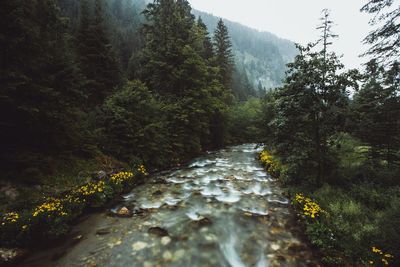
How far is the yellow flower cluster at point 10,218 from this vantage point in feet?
16.9

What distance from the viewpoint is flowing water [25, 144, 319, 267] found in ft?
16.3

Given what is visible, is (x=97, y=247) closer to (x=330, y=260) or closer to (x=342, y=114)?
(x=330, y=260)

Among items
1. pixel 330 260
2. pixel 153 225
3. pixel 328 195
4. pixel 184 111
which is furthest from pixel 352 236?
pixel 184 111

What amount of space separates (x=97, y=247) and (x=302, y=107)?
8.22m

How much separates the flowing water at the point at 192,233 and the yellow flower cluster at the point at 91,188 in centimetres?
86

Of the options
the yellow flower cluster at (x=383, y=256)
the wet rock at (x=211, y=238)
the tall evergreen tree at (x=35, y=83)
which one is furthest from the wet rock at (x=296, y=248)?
the tall evergreen tree at (x=35, y=83)

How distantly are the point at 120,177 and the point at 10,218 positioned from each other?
14.7ft

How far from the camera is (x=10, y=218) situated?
17.2 feet

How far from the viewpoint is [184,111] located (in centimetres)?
1719

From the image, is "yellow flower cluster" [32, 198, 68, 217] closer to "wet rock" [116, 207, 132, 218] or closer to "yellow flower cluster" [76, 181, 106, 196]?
"yellow flower cluster" [76, 181, 106, 196]

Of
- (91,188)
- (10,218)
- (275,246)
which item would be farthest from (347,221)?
(10,218)

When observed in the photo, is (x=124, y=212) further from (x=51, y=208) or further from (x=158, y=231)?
(x=51, y=208)

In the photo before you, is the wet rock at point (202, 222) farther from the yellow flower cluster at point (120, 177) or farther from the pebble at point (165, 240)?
the yellow flower cluster at point (120, 177)

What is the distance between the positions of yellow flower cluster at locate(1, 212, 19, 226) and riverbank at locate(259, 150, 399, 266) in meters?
7.06
